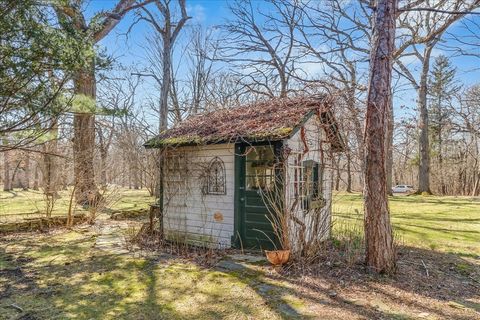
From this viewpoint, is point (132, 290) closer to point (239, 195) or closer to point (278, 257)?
point (278, 257)

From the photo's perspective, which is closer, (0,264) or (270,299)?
(270,299)

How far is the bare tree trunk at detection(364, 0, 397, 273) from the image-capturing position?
4.73 meters

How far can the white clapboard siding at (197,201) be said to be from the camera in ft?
21.1

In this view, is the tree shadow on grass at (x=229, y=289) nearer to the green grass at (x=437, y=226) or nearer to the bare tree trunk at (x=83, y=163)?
the green grass at (x=437, y=226)

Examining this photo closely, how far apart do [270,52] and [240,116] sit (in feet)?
21.7

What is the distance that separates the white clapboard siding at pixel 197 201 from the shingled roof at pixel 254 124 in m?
0.33

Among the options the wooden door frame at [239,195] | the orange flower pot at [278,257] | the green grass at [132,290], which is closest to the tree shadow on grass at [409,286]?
the orange flower pot at [278,257]

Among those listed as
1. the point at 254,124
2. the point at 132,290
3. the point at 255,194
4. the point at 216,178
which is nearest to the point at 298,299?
the point at 132,290

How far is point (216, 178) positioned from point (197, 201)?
727 millimetres

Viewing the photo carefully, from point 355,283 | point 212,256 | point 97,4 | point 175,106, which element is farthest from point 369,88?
point 175,106

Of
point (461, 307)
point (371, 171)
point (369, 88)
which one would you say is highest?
point (369, 88)

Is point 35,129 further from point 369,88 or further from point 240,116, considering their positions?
point 369,88

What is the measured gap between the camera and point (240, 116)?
708 cm

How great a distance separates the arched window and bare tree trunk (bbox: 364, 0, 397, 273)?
2888mm
